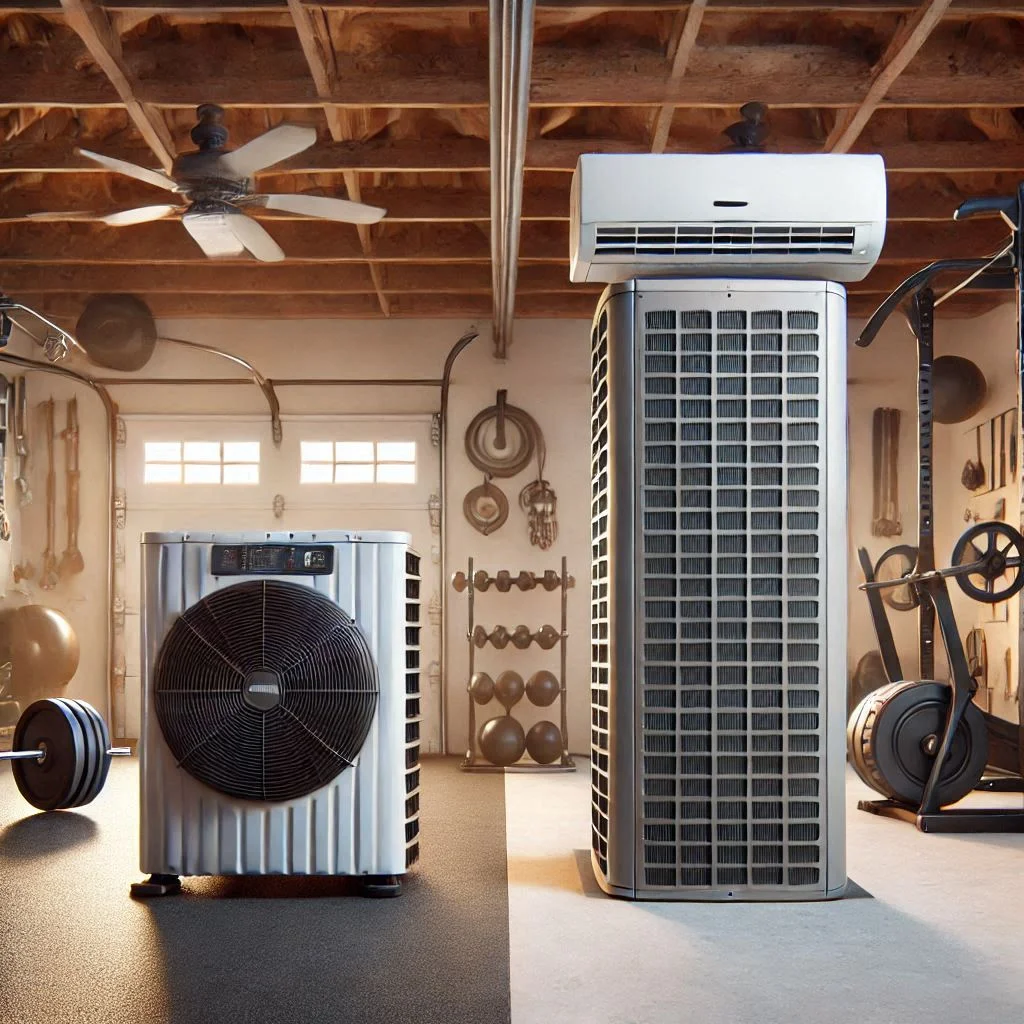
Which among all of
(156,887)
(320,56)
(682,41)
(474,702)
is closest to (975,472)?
(474,702)

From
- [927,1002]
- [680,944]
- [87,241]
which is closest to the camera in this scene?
[927,1002]

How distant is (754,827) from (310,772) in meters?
1.50

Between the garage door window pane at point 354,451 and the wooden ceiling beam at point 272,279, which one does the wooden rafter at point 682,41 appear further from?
the garage door window pane at point 354,451

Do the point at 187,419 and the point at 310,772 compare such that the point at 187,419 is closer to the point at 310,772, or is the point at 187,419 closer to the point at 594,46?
the point at 594,46

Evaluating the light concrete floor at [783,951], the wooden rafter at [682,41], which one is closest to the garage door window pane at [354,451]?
the wooden rafter at [682,41]

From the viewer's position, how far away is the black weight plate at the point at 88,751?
5.91 metres

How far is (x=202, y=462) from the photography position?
9375 mm

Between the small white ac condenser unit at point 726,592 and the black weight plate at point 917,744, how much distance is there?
1688 millimetres

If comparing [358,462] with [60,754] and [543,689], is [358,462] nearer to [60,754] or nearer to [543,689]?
[543,689]

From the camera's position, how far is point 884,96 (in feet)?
18.3

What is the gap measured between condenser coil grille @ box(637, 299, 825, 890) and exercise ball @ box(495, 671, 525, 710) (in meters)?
4.25

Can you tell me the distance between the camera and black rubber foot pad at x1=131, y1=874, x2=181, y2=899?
419 centimetres

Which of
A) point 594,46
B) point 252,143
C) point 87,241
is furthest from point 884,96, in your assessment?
point 87,241

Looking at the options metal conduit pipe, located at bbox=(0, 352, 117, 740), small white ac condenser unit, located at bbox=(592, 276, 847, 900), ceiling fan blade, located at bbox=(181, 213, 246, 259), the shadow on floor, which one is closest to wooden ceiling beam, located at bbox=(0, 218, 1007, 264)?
metal conduit pipe, located at bbox=(0, 352, 117, 740)
